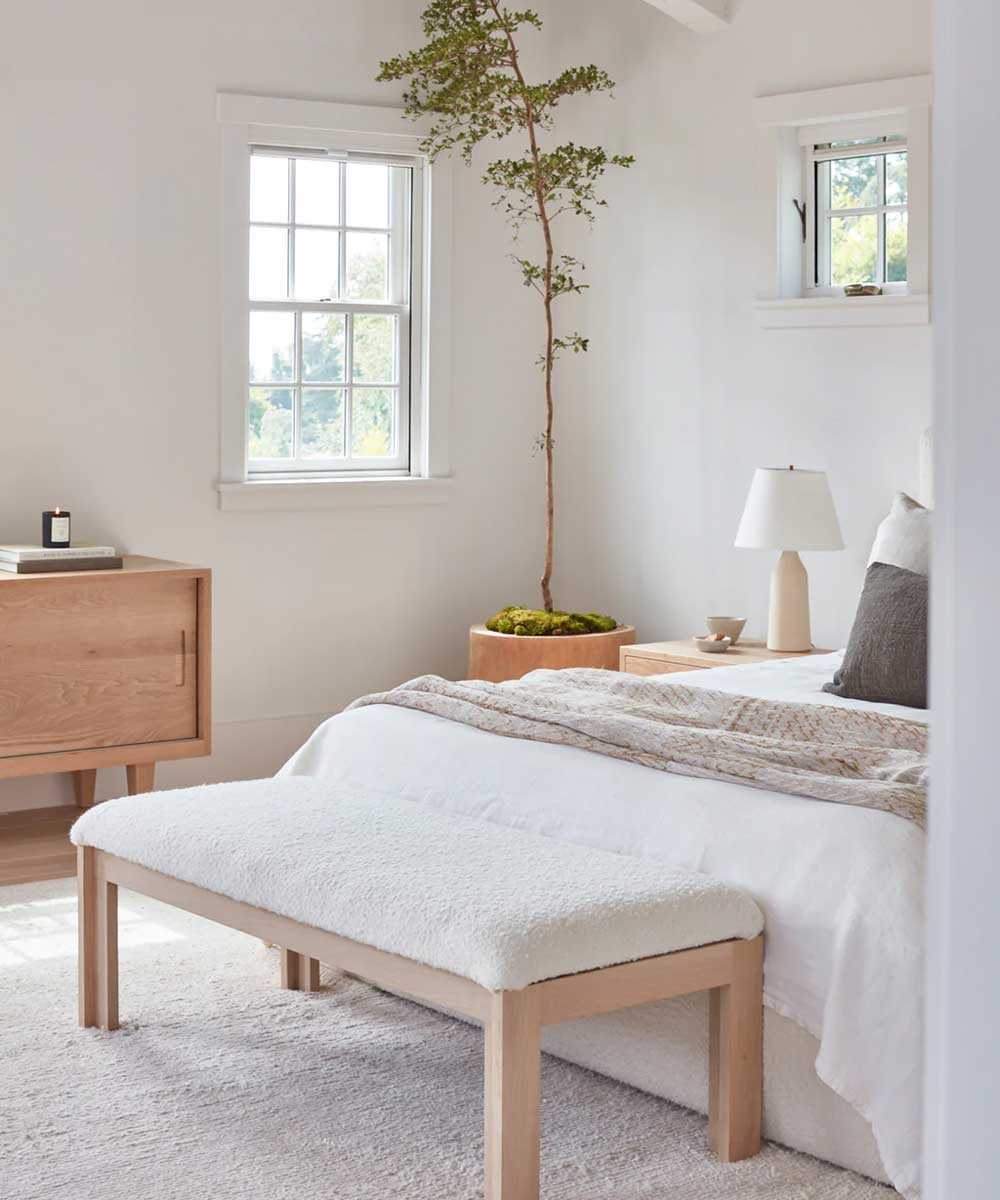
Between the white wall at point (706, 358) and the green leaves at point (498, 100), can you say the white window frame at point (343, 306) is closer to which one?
the green leaves at point (498, 100)

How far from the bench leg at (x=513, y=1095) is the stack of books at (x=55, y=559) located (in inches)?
107

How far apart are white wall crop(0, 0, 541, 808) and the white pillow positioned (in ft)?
6.34

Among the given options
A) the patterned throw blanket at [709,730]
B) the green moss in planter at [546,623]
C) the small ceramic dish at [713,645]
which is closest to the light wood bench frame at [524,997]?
the patterned throw blanket at [709,730]

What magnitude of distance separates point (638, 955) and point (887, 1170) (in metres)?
0.48

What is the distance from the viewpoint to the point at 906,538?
415cm

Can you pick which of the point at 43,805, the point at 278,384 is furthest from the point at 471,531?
the point at 43,805

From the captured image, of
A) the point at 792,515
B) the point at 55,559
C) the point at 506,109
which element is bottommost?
the point at 55,559

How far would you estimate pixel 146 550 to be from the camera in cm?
515

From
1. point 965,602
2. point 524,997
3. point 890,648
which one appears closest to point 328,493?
point 890,648

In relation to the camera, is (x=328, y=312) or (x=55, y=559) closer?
(x=55, y=559)

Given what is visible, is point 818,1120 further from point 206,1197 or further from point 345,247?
point 345,247

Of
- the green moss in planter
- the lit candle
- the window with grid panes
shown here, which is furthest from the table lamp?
the lit candle

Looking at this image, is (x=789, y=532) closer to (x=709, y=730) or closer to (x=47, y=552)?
(x=709, y=730)

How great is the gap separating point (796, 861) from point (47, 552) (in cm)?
273
